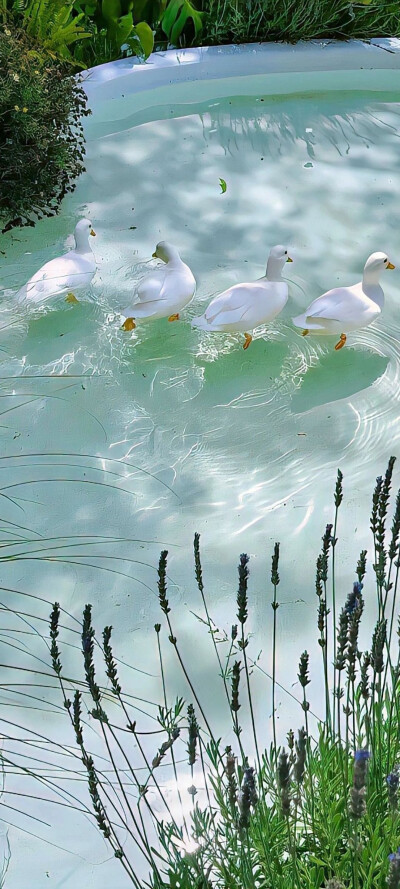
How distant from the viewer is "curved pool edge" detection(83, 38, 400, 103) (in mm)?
4902

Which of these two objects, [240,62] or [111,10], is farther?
[240,62]

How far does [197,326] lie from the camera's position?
325 cm

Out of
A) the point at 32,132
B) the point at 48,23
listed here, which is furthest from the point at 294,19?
the point at 32,132

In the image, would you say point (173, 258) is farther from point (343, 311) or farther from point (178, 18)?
point (178, 18)

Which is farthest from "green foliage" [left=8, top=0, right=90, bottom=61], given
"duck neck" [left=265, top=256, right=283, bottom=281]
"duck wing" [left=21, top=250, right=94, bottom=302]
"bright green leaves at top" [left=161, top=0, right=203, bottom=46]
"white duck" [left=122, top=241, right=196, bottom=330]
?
"duck neck" [left=265, top=256, right=283, bottom=281]

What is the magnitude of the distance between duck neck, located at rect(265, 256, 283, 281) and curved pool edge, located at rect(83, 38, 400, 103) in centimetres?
203

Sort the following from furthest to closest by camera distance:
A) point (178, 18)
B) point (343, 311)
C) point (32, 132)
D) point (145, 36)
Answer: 1. point (178, 18)
2. point (145, 36)
3. point (32, 132)
4. point (343, 311)

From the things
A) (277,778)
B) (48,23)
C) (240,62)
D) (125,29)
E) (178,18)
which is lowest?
(277,778)

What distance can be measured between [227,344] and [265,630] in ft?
4.13

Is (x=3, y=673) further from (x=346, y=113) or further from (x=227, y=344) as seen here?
(x=346, y=113)

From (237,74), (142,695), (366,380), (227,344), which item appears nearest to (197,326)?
(227,344)

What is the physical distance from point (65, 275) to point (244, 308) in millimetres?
651

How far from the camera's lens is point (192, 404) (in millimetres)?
3164

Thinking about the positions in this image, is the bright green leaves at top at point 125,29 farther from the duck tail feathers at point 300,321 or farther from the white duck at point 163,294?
the duck tail feathers at point 300,321
